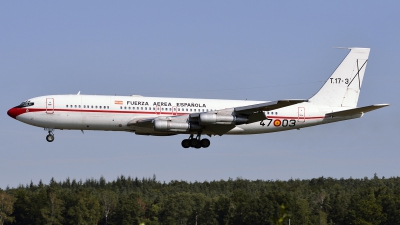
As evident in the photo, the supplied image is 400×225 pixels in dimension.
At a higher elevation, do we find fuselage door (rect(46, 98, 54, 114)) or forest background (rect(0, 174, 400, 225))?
fuselage door (rect(46, 98, 54, 114))

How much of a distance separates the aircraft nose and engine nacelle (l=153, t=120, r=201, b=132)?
40.1 ft

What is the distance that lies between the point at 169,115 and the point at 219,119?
4.56 metres

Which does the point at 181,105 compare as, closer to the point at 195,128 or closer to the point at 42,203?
the point at 195,128

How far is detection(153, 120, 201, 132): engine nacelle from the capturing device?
73.3 meters

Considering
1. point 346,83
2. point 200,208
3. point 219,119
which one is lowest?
point 200,208

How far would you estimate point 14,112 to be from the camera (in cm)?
7631

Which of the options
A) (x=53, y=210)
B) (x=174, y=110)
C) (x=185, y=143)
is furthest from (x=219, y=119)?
(x=53, y=210)

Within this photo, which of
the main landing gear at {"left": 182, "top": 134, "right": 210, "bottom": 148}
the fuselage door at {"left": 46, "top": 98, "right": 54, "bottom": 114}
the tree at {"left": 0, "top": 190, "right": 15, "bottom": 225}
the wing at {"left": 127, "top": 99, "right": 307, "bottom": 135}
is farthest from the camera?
the tree at {"left": 0, "top": 190, "right": 15, "bottom": 225}

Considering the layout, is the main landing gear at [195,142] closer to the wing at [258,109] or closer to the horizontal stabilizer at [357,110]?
the wing at [258,109]

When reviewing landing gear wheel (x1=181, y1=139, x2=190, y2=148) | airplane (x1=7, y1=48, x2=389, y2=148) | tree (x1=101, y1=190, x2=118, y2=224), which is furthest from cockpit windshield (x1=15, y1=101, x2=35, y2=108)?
tree (x1=101, y1=190, x2=118, y2=224)

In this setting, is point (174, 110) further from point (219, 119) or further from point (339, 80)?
point (339, 80)

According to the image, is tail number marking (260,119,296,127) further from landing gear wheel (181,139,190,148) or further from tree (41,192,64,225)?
tree (41,192,64,225)

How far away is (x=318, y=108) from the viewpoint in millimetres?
81188

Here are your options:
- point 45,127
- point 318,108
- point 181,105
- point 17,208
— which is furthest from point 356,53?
point 17,208
